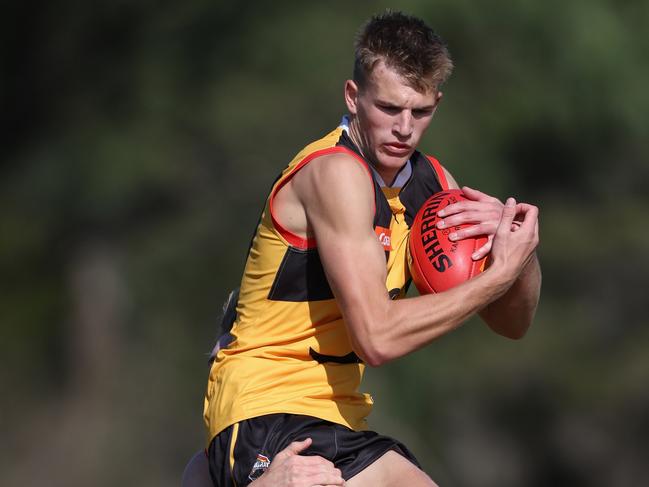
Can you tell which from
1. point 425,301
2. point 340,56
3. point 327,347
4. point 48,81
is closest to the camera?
point 425,301

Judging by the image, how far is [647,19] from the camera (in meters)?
15.7

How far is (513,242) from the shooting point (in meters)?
4.86

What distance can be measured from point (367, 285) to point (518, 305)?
0.93 meters

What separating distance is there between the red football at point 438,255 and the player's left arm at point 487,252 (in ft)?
0.09

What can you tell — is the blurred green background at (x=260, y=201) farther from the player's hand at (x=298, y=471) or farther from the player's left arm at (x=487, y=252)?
the player's hand at (x=298, y=471)

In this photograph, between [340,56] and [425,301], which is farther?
[340,56]

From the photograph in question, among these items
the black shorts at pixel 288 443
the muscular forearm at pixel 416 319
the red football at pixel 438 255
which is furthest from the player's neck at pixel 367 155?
the black shorts at pixel 288 443

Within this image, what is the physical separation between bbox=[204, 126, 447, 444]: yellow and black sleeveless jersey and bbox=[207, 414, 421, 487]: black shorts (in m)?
0.03

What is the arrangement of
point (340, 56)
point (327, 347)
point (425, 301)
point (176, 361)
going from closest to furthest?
point (425, 301), point (327, 347), point (340, 56), point (176, 361)

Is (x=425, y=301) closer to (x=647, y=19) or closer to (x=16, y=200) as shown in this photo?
(x=647, y=19)

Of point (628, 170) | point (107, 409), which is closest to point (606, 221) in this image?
point (628, 170)

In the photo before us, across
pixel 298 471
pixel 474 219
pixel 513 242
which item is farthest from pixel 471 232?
pixel 298 471

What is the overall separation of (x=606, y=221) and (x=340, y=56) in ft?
13.5

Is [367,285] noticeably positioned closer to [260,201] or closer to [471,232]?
[471,232]
